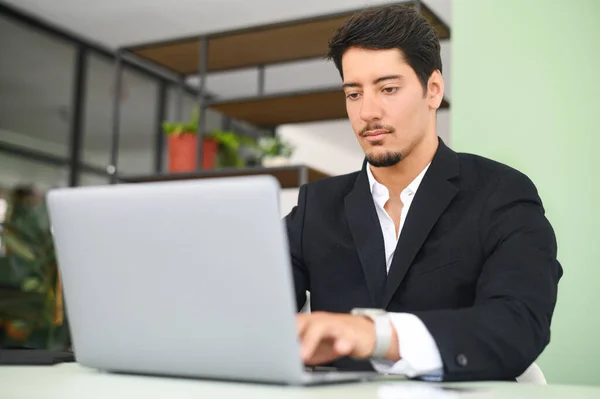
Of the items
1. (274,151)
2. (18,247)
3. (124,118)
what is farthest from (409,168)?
(124,118)

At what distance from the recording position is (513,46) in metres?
2.21

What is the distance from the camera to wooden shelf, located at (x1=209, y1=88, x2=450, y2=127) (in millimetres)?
3404

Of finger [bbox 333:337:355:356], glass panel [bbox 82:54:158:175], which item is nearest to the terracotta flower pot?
glass panel [bbox 82:54:158:175]

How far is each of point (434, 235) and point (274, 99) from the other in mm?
2208

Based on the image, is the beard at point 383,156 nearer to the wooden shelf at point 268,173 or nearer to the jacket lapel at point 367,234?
the jacket lapel at point 367,234

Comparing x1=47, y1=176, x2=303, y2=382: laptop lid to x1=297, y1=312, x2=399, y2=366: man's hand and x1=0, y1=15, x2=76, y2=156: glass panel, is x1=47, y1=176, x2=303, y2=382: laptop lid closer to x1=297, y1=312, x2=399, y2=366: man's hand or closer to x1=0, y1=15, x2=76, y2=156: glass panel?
x1=297, y1=312, x2=399, y2=366: man's hand

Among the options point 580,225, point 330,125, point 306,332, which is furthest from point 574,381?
point 330,125

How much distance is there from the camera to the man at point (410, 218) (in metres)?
1.21

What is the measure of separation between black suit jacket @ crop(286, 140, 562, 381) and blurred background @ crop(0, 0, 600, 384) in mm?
716

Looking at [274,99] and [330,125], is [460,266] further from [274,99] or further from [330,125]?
[330,125]

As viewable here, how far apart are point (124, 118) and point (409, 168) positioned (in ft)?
16.7

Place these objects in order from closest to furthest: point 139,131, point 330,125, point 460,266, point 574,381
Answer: point 460,266
point 574,381
point 139,131
point 330,125

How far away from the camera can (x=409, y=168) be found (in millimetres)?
1511

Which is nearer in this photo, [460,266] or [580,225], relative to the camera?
[460,266]
